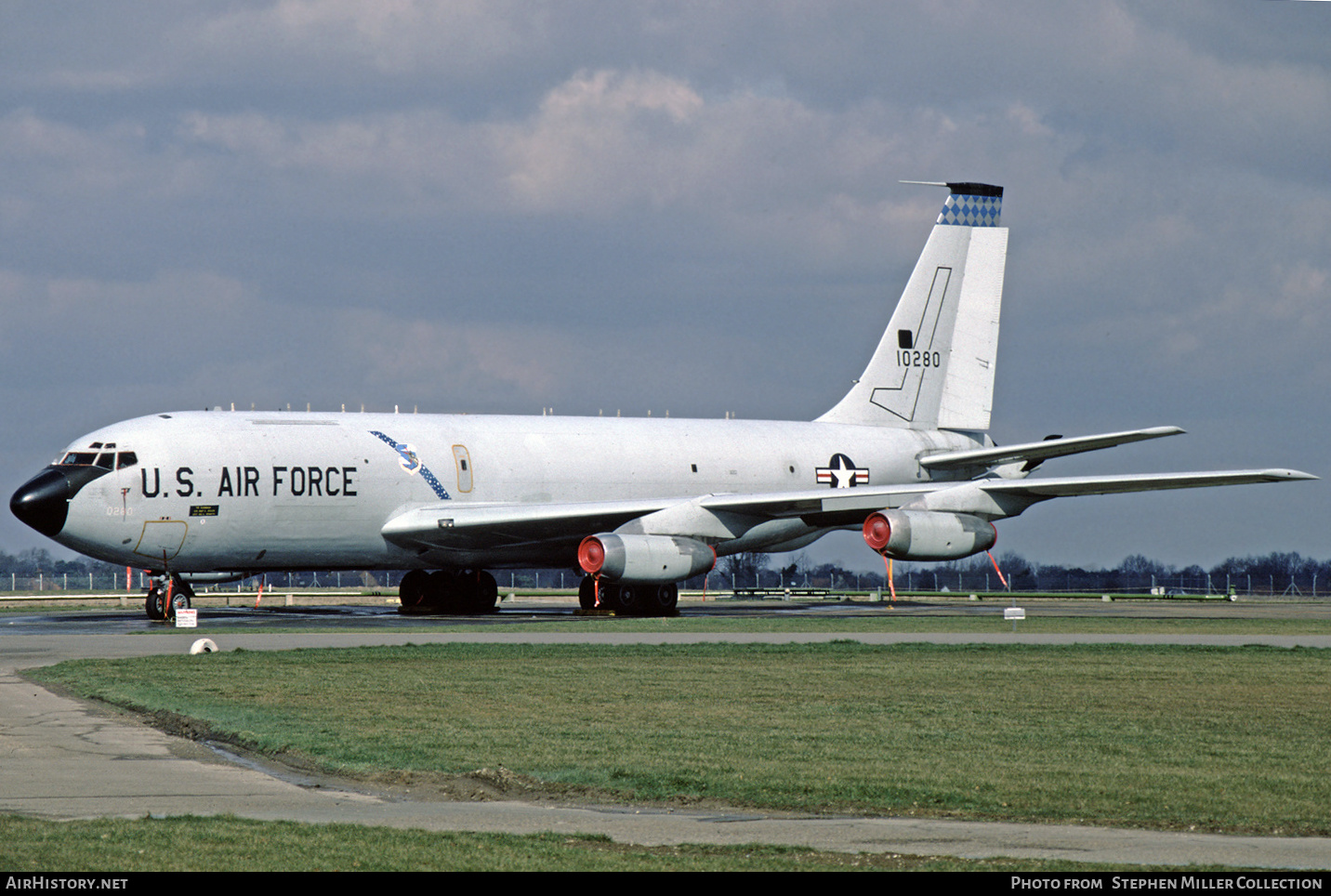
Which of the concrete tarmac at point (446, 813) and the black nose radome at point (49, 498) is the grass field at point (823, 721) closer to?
the concrete tarmac at point (446, 813)

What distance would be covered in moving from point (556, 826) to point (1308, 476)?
93.7ft

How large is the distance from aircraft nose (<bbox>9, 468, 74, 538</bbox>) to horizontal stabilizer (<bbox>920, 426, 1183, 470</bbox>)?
2437 centimetres

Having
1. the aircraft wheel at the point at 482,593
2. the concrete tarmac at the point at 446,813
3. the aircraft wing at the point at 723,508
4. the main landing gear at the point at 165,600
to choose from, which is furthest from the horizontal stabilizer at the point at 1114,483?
the concrete tarmac at the point at 446,813

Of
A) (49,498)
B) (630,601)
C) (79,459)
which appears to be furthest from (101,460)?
(630,601)

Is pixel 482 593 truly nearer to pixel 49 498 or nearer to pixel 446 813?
pixel 49 498

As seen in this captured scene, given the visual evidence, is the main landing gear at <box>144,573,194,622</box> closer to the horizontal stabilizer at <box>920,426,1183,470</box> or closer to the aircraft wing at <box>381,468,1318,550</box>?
the aircraft wing at <box>381,468,1318,550</box>

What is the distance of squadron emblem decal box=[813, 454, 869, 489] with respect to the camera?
46125 millimetres

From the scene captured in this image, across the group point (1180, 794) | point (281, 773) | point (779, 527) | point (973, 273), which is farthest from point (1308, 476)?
point (281, 773)

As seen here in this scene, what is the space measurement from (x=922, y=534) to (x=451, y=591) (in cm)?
1319

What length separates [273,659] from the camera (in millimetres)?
22406

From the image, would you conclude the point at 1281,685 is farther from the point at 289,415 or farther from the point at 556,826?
the point at 289,415

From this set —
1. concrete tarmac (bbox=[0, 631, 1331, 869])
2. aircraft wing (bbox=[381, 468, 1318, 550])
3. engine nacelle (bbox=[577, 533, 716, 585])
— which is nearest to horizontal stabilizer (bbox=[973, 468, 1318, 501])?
aircraft wing (bbox=[381, 468, 1318, 550])

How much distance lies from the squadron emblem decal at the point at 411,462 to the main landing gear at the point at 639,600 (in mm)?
4329
